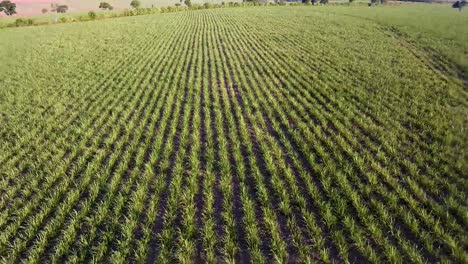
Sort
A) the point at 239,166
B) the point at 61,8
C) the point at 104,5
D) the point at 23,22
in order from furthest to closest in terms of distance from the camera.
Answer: the point at 61,8, the point at 104,5, the point at 23,22, the point at 239,166

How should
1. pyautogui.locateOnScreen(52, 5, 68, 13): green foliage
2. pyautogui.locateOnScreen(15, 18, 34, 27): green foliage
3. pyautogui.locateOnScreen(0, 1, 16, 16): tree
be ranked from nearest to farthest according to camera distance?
pyautogui.locateOnScreen(15, 18, 34, 27): green foliage, pyautogui.locateOnScreen(0, 1, 16, 16): tree, pyautogui.locateOnScreen(52, 5, 68, 13): green foliage

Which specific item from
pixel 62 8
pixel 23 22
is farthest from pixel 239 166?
pixel 62 8

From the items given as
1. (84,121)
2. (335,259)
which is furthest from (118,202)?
(84,121)

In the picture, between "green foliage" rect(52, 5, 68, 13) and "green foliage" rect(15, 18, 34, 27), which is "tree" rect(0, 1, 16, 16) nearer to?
"green foliage" rect(52, 5, 68, 13)

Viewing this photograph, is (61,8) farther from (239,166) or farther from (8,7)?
(239,166)

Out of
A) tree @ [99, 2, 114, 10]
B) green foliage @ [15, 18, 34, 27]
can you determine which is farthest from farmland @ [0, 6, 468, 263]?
tree @ [99, 2, 114, 10]

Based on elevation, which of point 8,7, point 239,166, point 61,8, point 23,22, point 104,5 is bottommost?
point 239,166

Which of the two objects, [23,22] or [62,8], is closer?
[23,22]
